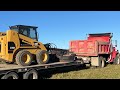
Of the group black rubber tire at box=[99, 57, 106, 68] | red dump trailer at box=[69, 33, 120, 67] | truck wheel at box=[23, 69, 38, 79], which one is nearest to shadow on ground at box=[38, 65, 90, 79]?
truck wheel at box=[23, 69, 38, 79]

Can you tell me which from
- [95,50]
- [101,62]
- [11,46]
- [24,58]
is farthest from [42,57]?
[101,62]

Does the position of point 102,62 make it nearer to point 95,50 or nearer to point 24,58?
point 95,50

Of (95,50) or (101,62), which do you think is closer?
(95,50)

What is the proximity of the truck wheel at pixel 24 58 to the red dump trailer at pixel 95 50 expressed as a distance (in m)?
6.40

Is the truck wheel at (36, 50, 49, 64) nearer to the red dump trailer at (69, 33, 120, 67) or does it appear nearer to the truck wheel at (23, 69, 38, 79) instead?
the truck wheel at (23, 69, 38, 79)

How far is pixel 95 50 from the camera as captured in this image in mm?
18062

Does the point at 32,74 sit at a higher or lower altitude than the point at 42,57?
lower

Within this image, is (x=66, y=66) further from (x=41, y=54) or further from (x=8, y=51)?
(x=8, y=51)

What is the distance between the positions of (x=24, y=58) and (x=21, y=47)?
25.5 inches
